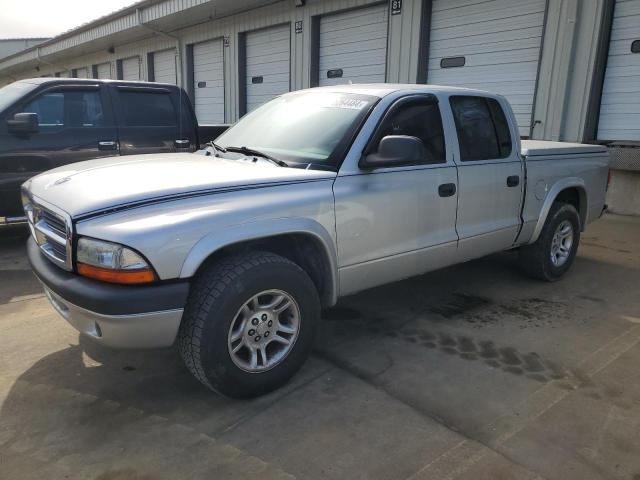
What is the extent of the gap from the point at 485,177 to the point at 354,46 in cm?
833

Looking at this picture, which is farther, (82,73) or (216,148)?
(82,73)

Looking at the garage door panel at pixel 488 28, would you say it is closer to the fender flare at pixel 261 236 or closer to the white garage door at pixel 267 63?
the white garage door at pixel 267 63

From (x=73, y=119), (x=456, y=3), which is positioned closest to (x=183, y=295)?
(x=73, y=119)

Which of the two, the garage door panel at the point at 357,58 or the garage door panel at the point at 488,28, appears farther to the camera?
the garage door panel at the point at 357,58

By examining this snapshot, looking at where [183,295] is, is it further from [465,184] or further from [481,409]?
[465,184]

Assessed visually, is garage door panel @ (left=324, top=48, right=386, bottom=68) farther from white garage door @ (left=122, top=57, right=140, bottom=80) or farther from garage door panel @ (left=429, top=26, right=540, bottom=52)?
white garage door @ (left=122, top=57, right=140, bottom=80)

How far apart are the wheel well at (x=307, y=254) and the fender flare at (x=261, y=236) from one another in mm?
19

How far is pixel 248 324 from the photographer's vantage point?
9.32 ft

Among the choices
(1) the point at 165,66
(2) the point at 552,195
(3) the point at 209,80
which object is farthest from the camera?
(1) the point at 165,66

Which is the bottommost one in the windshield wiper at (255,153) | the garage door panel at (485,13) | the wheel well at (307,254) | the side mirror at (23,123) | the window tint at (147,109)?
the wheel well at (307,254)

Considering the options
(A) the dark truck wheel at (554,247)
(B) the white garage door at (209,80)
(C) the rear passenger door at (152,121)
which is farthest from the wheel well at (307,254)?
(B) the white garage door at (209,80)

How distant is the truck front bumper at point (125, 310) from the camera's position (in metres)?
2.43

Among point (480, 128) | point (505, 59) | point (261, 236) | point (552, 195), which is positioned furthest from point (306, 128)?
point (505, 59)

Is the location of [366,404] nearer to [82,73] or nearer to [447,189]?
[447,189]
